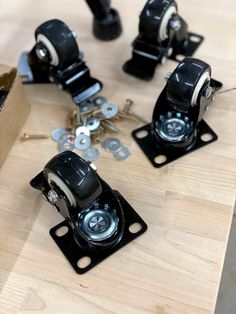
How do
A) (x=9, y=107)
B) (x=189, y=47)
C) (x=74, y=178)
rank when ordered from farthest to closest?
(x=189, y=47) → (x=9, y=107) → (x=74, y=178)

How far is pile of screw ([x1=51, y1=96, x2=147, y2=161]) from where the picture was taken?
83cm

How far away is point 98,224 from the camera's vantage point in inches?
28.4

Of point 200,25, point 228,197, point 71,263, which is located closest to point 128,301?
point 71,263

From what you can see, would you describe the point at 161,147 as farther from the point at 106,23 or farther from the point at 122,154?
the point at 106,23

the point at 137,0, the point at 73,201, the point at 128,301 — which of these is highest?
the point at 137,0

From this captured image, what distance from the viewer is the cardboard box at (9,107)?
31.5 inches

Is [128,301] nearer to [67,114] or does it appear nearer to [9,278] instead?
[9,278]

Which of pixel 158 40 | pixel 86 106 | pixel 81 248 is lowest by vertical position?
pixel 81 248

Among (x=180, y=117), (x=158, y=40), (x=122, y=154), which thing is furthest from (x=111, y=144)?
(x=158, y=40)

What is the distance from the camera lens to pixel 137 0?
3.64 feet

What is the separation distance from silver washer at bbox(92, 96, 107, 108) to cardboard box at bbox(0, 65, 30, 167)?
0.51 feet

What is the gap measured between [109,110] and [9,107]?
0.68 feet

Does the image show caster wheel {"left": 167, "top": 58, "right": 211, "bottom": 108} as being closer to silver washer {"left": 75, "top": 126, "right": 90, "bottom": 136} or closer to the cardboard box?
silver washer {"left": 75, "top": 126, "right": 90, "bottom": 136}

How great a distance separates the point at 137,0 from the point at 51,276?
30.2 inches
